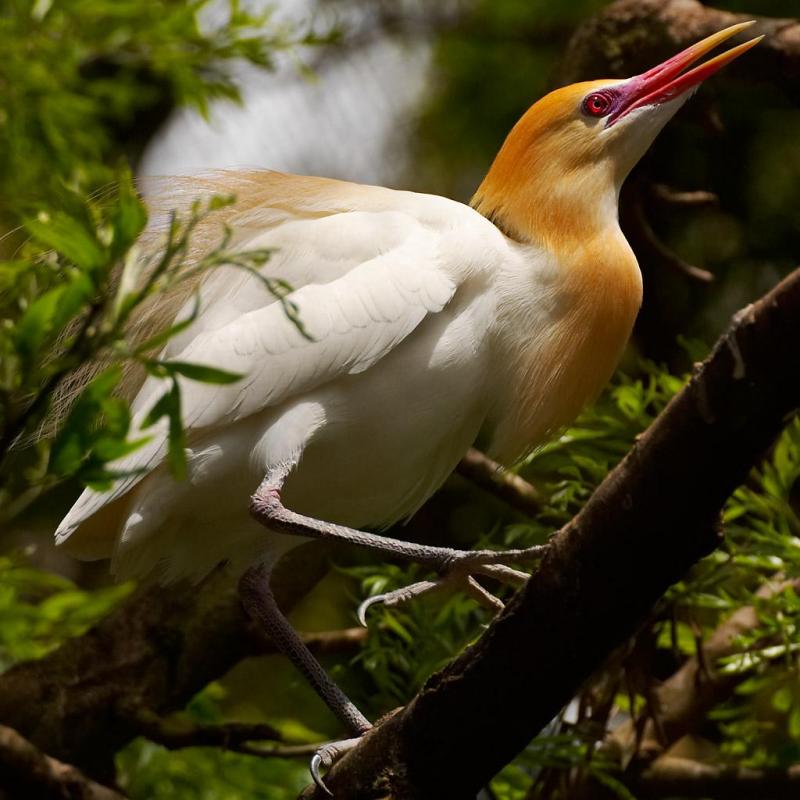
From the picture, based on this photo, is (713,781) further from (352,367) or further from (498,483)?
(352,367)

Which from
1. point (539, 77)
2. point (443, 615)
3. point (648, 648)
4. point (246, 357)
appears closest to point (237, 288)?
point (246, 357)

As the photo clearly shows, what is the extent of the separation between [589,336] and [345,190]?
0.48 m

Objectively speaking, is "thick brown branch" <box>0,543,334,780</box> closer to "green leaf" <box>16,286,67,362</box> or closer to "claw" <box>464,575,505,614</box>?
"claw" <box>464,575,505,614</box>

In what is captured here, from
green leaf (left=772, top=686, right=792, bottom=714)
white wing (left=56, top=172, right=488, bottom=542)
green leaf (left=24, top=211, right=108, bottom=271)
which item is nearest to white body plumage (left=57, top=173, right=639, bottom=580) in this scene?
white wing (left=56, top=172, right=488, bottom=542)

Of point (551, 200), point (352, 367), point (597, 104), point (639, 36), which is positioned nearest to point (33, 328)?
point (352, 367)

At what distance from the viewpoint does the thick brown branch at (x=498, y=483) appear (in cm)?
273

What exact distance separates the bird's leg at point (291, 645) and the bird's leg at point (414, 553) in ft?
1.09

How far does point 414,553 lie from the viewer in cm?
187

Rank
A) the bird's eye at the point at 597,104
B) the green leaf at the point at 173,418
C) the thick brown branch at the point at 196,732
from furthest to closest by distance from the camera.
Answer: the thick brown branch at the point at 196,732
the bird's eye at the point at 597,104
the green leaf at the point at 173,418

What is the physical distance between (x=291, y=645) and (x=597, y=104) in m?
1.08

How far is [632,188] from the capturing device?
3.18 m

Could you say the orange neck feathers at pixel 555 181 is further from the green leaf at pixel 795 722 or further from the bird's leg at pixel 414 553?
the green leaf at pixel 795 722

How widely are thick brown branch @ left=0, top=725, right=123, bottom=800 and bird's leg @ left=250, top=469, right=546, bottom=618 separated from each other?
710mm

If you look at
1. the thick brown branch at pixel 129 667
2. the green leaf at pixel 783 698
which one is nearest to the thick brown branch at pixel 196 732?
the thick brown branch at pixel 129 667
